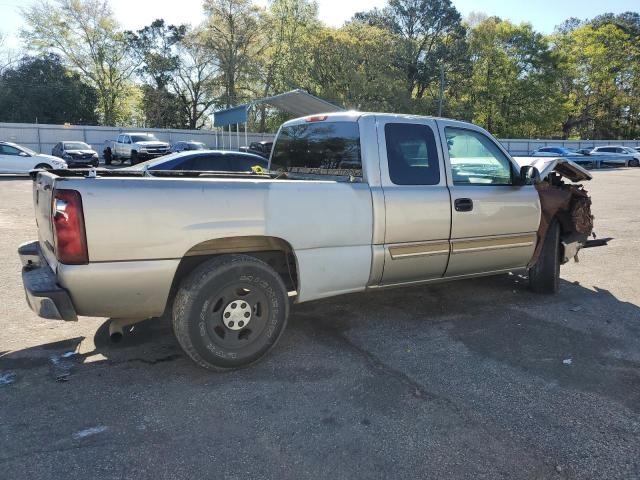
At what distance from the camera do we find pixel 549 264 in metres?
5.47

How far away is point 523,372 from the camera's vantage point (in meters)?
3.68

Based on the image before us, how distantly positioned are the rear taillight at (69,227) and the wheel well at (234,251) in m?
0.67

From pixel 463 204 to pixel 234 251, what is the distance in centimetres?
220

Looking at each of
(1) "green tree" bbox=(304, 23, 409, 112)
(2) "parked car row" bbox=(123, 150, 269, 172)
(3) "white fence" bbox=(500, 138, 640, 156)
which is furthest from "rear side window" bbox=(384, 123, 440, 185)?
(3) "white fence" bbox=(500, 138, 640, 156)

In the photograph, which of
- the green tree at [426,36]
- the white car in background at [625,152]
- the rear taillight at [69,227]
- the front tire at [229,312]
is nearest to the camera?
the rear taillight at [69,227]

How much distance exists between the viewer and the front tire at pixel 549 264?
5.45 m

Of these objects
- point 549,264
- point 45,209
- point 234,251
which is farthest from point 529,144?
point 45,209

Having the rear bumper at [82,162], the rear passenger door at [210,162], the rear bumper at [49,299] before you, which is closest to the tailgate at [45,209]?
the rear bumper at [49,299]

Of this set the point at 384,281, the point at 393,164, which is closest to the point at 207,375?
the point at 384,281

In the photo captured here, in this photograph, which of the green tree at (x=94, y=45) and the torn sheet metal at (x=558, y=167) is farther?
the green tree at (x=94, y=45)

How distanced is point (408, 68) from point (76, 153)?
33.7 m

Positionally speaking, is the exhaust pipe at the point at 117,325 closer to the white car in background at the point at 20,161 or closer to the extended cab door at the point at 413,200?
the extended cab door at the point at 413,200

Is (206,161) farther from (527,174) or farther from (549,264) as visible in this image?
(549,264)

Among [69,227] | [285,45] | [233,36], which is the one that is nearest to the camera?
[69,227]
